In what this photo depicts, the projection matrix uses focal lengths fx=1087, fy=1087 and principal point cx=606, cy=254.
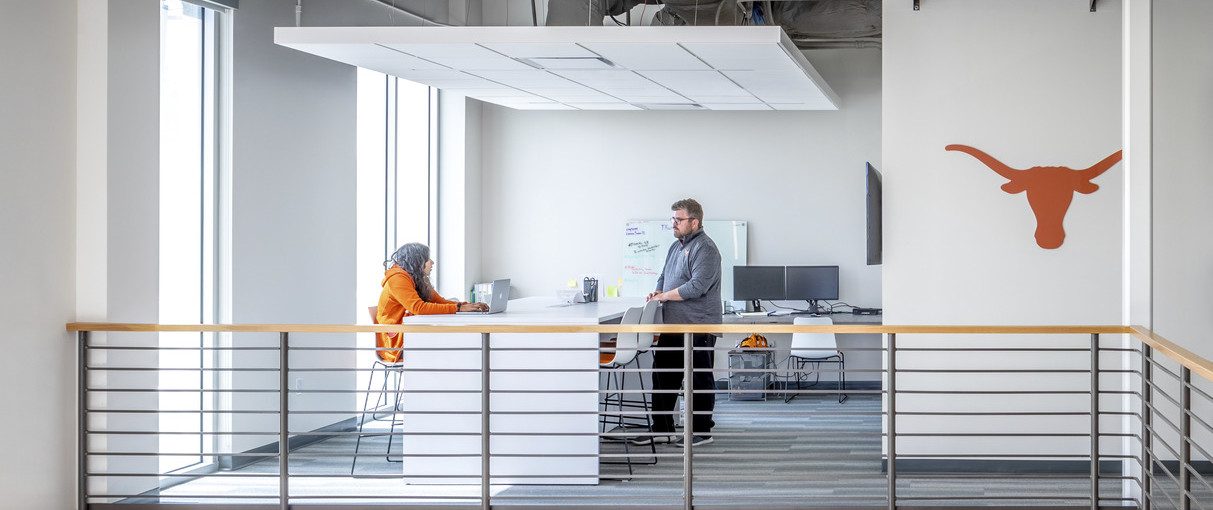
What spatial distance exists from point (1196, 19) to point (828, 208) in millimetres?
3626

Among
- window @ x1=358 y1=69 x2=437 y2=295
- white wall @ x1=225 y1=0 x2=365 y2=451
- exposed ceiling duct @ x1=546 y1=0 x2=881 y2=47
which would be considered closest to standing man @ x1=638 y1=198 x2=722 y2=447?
exposed ceiling duct @ x1=546 y1=0 x2=881 y2=47

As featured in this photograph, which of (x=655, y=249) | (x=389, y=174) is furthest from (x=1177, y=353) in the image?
(x=655, y=249)

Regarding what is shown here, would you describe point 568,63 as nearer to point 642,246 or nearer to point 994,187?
point 994,187

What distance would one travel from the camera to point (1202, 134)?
5.25m

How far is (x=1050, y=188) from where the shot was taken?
17.3 ft

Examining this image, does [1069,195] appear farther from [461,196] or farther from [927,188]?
[461,196]

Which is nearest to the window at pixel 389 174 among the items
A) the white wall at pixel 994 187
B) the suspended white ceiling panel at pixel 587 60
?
the suspended white ceiling panel at pixel 587 60

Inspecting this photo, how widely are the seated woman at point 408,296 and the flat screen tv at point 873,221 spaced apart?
Answer: 197cm

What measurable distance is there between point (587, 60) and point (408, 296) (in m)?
1.50

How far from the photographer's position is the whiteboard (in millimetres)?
8695

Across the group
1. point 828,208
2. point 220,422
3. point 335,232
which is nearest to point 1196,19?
point 828,208

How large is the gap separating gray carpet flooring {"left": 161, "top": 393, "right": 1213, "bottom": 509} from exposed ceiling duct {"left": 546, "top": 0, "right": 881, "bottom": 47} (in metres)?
2.52

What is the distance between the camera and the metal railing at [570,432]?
4.40 m

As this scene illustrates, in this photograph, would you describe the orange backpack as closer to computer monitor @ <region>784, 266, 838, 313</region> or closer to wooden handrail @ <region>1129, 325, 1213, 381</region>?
computer monitor @ <region>784, 266, 838, 313</region>
